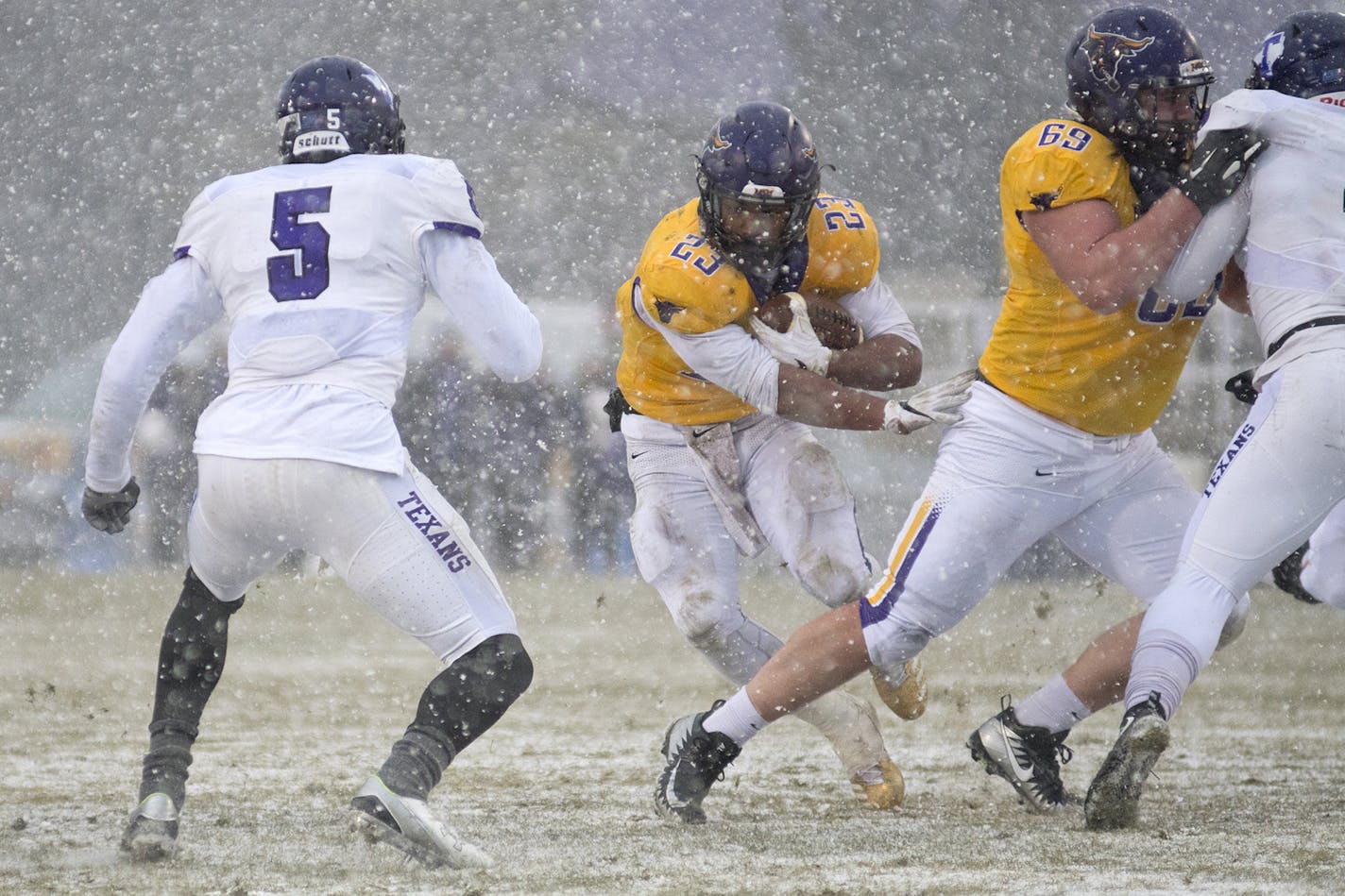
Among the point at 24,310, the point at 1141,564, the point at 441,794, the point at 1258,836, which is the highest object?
the point at 1141,564

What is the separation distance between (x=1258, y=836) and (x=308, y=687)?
165 inches

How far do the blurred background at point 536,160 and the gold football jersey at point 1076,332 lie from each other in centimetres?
739

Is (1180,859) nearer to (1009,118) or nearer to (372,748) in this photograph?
(372,748)

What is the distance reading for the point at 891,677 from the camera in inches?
146

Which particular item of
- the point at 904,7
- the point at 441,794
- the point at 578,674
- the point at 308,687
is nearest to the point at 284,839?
the point at 441,794

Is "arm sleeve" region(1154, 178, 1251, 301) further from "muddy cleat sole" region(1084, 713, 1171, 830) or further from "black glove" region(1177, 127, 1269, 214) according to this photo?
"muddy cleat sole" region(1084, 713, 1171, 830)

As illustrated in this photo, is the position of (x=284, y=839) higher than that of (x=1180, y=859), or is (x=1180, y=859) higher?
(x=1180, y=859)

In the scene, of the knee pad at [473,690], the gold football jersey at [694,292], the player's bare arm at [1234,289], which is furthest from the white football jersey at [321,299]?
the player's bare arm at [1234,289]

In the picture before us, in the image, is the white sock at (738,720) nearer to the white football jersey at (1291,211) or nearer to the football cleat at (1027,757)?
the football cleat at (1027,757)

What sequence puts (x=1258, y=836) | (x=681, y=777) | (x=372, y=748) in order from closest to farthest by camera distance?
(x=1258, y=836) < (x=681, y=777) < (x=372, y=748)

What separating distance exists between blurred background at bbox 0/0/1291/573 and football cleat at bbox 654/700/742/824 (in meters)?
7.13

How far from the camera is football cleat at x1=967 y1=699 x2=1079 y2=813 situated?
364 centimetres

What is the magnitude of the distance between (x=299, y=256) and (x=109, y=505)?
757mm

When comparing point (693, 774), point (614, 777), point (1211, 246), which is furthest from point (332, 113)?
point (614, 777)
